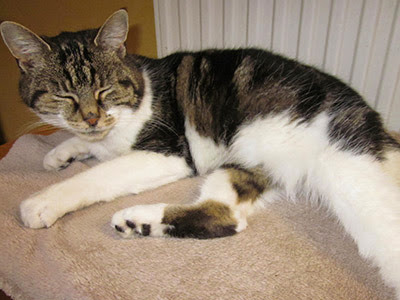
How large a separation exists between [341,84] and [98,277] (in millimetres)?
918

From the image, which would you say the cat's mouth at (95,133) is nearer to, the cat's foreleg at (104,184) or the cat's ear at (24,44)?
the cat's foreleg at (104,184)

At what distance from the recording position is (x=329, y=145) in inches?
34.8

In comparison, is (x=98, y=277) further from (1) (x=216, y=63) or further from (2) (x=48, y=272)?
(1) (x=216, y=63)

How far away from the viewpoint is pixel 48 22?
154 centimetres

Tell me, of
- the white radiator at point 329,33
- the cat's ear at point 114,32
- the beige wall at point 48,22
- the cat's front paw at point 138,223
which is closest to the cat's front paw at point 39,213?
the cat's front paw at point 138,223

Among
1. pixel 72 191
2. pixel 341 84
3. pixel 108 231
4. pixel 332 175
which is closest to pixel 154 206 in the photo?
pixel 108 231

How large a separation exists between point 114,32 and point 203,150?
0.48 meters

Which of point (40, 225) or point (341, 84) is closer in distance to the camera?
point (40, 225)

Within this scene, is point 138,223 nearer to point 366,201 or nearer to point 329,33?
point 366,201

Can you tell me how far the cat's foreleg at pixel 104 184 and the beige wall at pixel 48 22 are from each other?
2.35 feet

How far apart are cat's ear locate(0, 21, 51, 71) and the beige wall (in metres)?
0.64

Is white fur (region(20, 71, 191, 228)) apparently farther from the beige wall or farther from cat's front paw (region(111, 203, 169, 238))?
the beige wall

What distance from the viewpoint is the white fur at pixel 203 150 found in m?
1.10

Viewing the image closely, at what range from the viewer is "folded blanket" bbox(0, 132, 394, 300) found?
0.71 m
